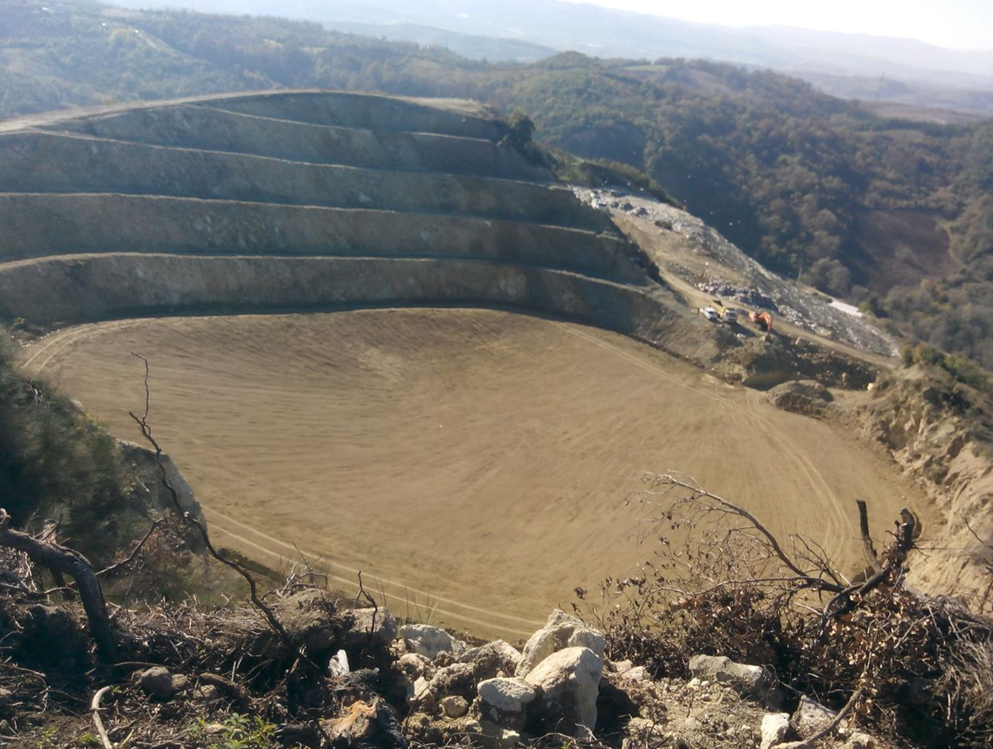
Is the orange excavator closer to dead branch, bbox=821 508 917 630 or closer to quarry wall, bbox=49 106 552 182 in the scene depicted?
quarry wall, bbox=49 106 552 182

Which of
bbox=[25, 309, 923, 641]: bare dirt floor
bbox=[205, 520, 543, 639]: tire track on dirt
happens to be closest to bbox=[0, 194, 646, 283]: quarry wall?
bbox=[25, 309, 923, 641]: bare dirt floor

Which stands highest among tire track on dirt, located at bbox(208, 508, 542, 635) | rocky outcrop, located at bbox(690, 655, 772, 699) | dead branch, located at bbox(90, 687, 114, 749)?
dead branch, located at bbox(90, 687, 114, 749)

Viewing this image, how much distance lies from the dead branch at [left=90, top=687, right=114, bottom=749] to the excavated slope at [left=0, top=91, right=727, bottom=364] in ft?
60.4

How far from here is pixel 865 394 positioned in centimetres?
2297

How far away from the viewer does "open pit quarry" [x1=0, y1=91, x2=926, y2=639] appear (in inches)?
585

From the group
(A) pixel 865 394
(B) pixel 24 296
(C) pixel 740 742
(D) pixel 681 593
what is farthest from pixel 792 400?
(B) pixel 24 296

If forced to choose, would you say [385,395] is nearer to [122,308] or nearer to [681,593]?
[122,308]

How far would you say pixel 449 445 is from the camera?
715 inches

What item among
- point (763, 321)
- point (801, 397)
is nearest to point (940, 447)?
point (801, 397)

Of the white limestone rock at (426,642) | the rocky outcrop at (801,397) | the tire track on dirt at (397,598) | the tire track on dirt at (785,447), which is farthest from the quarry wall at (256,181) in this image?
the white limestone rock at (426,642)

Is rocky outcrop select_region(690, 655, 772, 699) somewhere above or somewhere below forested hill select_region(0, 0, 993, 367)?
below

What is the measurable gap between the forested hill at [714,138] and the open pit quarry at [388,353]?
95.4 feet

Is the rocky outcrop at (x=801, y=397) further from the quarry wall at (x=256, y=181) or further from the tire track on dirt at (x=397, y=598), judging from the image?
the tire track on dirt at (x=397, y=598)

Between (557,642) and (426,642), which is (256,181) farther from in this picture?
(557,642)
